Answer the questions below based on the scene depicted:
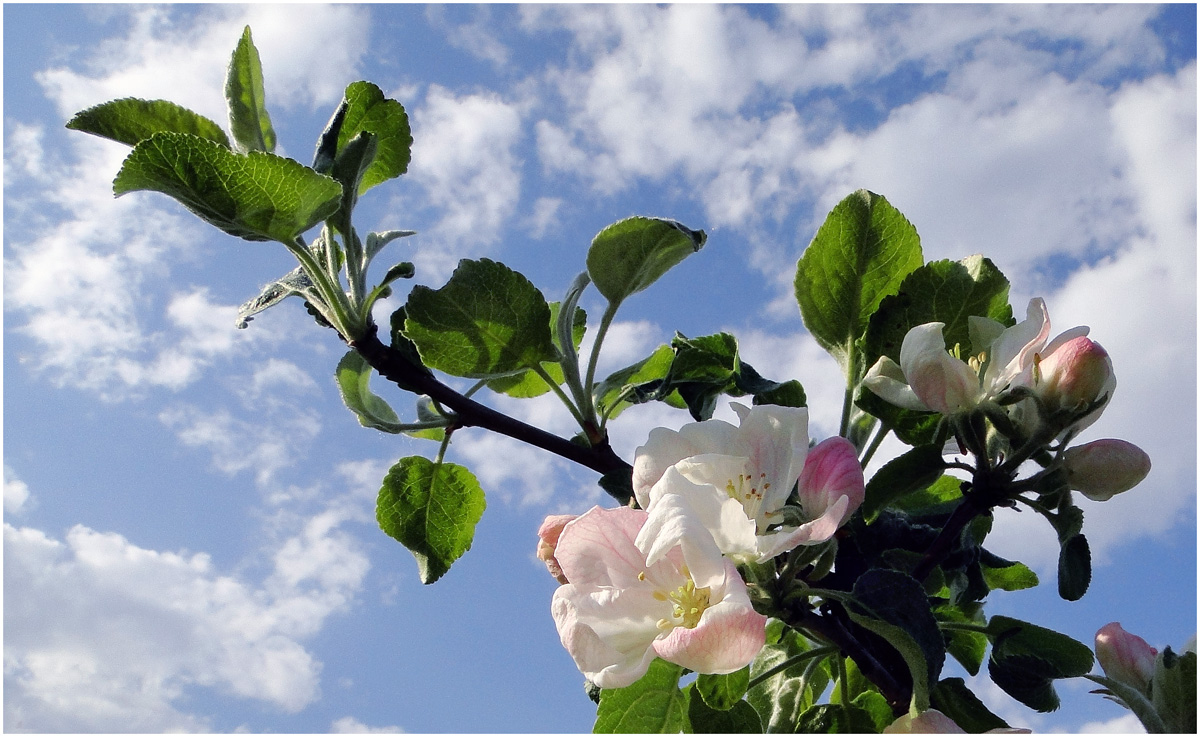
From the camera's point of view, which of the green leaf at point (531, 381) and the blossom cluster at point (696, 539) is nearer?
the blossom cluster at point (696, 539)

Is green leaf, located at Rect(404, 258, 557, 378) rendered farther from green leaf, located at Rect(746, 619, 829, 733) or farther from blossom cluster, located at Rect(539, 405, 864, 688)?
green leaf, located at Rect(746, 619, 829, 733)

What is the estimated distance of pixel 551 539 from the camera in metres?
1.12

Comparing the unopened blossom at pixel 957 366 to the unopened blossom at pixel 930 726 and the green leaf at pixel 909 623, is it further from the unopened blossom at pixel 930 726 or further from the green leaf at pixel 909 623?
the unopened blossom at pixel 930 726

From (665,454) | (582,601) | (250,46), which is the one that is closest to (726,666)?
(582,601)

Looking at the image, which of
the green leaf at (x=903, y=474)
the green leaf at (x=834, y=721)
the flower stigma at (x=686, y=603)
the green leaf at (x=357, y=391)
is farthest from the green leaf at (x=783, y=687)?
the green leaf at (x=357, y=391)

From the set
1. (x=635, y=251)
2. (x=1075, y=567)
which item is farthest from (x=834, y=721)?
(x=635, y=251)

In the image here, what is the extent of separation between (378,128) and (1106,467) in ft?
3.67

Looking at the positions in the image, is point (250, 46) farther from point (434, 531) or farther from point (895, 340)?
point (895, 340)

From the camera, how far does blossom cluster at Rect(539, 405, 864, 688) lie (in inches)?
33.9

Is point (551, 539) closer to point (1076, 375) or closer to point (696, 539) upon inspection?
point (696, 539)

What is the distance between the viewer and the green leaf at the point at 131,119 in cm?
139

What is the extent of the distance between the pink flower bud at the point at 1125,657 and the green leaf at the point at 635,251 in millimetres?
754

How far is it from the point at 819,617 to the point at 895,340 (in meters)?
0.40

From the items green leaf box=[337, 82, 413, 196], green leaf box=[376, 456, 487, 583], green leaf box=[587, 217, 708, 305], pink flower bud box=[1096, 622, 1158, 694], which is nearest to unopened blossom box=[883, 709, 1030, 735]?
pink flower bud box=[1096, 622, 1158, 694]
